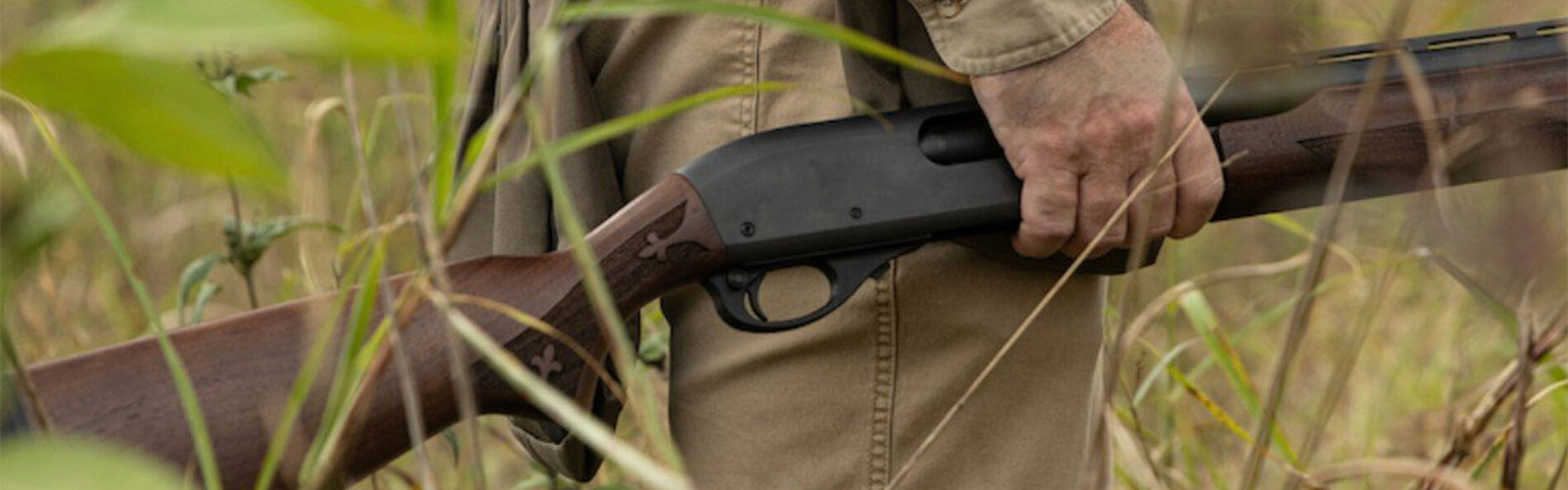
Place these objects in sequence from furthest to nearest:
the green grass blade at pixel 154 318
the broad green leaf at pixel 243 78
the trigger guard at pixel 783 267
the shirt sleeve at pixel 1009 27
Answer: the broad green leaf at pixel 243 78, the trigger guard at pixel 783 267, the shirt sleeve at pixel 1009 27, the green grass blade at pixel 154 318

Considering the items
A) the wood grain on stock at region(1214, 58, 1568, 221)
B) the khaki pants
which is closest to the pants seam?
the khaki pants

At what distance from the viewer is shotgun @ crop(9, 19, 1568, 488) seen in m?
1.56

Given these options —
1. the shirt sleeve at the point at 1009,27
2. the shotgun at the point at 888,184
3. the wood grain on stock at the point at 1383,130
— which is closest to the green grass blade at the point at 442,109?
the shotgun at the point at 888,184

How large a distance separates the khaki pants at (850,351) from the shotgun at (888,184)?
0.05m

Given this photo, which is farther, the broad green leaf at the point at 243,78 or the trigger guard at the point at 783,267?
the broad green leaf at the point at 243,78

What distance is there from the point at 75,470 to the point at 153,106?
0.28 feet

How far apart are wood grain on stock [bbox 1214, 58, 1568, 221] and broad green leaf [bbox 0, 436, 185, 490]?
134cm

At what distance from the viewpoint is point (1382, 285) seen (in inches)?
46.3

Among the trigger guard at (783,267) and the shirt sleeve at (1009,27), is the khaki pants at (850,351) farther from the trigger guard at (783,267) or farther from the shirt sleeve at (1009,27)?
the shirt sleeve at (1009,27)

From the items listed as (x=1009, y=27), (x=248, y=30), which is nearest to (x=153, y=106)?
(x=248, y=30)

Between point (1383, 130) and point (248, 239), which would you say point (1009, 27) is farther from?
point (248, 239)

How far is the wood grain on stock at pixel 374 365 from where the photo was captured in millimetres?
1252

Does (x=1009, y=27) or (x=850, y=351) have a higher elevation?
(x=1009, y=27)

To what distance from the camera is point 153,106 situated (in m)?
0.41
